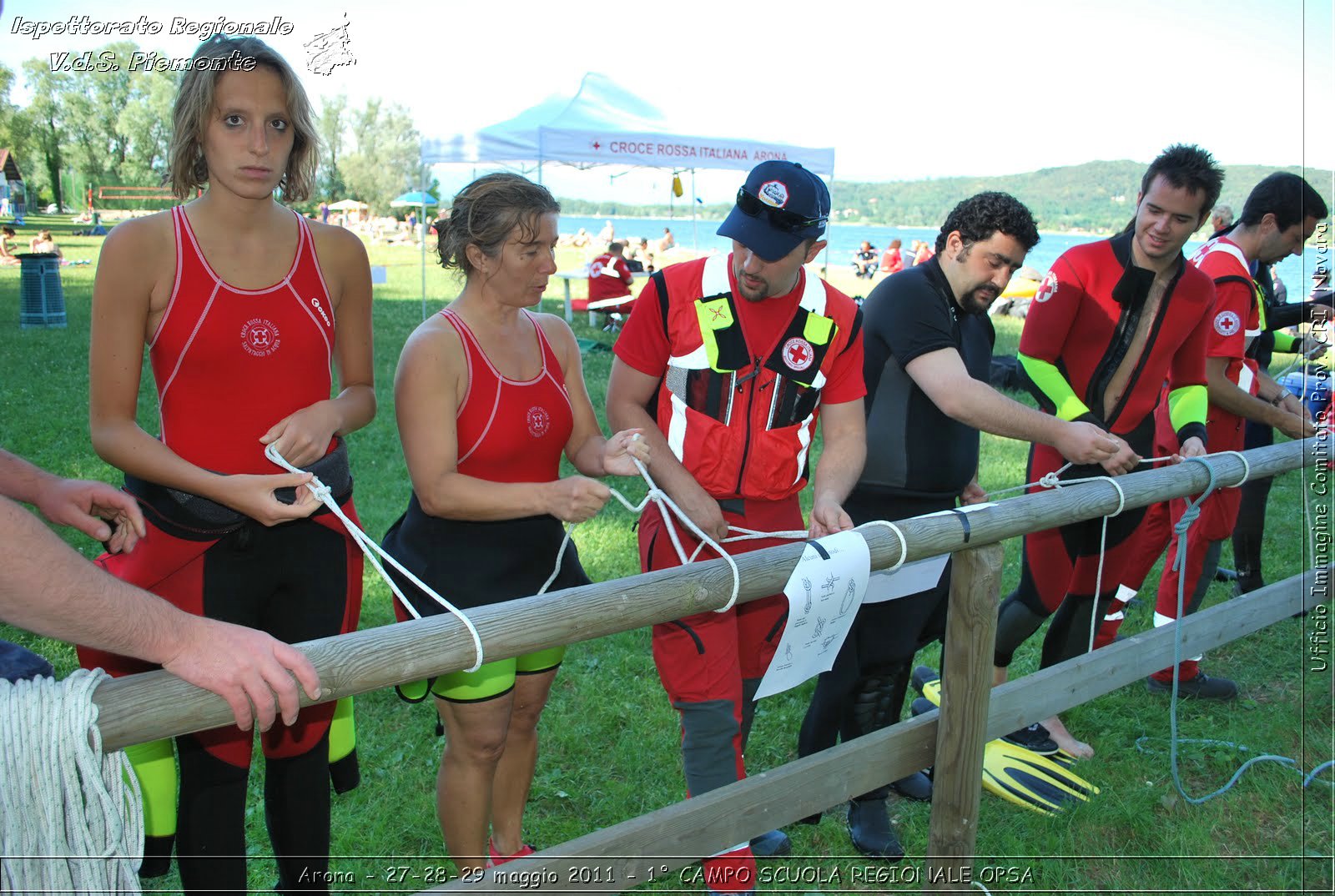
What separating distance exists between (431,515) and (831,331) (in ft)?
4.17

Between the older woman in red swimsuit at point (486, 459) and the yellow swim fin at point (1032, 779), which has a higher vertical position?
the older woman in red swimsuit at point (486, 459)

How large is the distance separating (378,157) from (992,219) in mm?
83314

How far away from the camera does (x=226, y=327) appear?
6.95ft

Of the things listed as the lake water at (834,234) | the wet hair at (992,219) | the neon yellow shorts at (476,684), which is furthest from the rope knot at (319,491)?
the lake water at (834,234)

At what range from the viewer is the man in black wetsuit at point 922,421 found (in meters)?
2.98

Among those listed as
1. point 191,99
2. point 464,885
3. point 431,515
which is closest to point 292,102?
point 191,99

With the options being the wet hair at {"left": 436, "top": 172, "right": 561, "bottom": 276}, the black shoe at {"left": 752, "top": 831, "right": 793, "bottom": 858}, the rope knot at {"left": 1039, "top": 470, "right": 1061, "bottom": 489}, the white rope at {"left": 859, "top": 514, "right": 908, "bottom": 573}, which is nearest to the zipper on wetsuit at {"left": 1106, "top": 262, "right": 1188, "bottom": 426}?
the rope knot at {"left": 1039, "top": 470, "right": 1061, "bottom": 489}

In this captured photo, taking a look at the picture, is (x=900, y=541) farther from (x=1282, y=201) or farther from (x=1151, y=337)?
(x=1282, y=201)

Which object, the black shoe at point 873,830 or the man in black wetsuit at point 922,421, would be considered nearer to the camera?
the man in black wetsuit at point 922,421

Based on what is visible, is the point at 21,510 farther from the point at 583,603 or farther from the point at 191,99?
the point at 191,99

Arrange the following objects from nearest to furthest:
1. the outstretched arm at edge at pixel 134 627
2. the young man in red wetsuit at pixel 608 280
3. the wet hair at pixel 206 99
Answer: the outstretched arm at edge at pixel 134 627 < the wet hair at pixel 206 99 < the young man in red wetsuit at pixel 608 280

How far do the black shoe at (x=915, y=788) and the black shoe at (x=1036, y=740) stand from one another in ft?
1.68

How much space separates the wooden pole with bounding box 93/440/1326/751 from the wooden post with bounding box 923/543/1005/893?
117 millimetres

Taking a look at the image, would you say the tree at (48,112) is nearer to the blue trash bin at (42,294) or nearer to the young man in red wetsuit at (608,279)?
the blue trash bin at (42,294)
